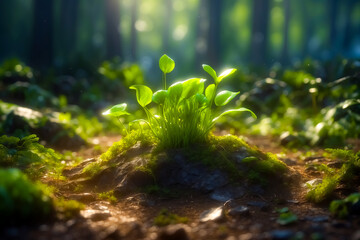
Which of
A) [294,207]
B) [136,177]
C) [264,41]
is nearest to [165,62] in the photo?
[136,177]

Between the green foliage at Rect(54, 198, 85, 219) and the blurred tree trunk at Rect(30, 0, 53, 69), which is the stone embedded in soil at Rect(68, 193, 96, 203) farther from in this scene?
the blurred tree trunk at Rect(30, 0, 53, 69)

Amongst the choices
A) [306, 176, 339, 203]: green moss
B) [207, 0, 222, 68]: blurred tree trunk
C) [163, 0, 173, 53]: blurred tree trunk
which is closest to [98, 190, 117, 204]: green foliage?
[306, 176, 339, 203]: green moss

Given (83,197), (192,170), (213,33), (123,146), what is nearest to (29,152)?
(83,197)

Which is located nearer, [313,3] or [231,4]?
[231,4]

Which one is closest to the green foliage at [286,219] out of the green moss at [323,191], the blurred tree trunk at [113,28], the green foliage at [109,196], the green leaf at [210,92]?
the green moss at [323,191]

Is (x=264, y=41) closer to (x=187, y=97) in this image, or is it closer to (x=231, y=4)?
(x=231, y=4)
